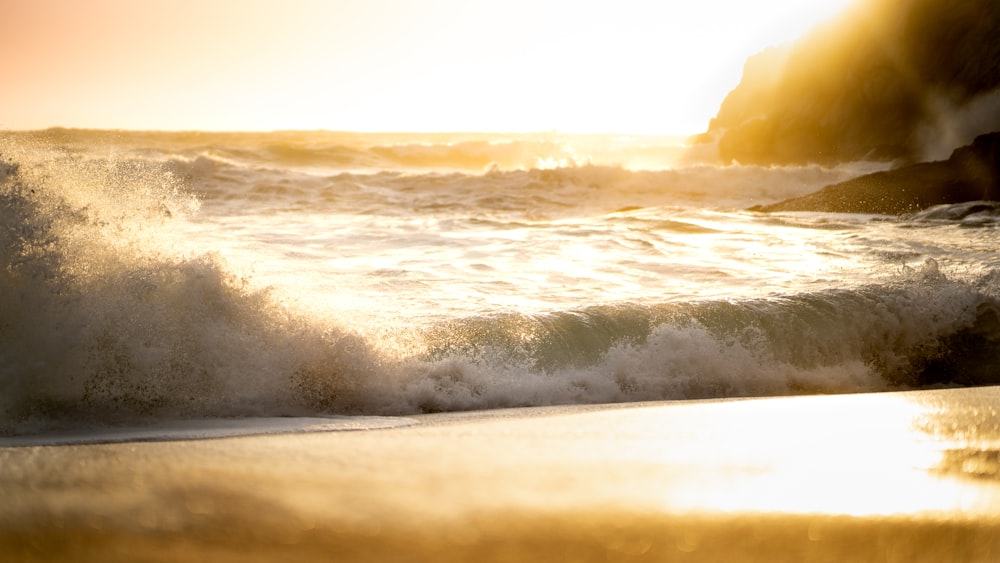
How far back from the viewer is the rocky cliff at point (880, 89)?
808 inches

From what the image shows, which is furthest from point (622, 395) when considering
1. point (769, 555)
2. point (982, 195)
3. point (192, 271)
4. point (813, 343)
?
point (982, 195)

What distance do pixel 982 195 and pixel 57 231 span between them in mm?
12566

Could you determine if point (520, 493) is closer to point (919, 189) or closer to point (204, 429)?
point (204, 429)

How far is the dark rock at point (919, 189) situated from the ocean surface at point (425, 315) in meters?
3.66

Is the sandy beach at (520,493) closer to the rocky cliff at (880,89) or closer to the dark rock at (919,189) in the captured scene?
the dark rock at (919,189)

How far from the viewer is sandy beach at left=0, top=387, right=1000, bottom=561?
201 cm

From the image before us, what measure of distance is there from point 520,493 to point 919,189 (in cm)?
1261

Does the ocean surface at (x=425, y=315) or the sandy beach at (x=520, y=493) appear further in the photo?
the ocean surface at (x=425, y=315)

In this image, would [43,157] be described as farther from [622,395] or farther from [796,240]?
[796,240]

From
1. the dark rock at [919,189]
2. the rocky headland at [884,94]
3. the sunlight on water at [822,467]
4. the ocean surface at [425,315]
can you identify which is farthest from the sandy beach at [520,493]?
the rocky headland at [884,94]

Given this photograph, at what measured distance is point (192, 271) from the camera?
454 cm

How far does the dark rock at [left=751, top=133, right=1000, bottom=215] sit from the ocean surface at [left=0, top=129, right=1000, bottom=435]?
144 inches

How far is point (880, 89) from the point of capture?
24047 mm

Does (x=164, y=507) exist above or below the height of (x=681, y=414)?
above
